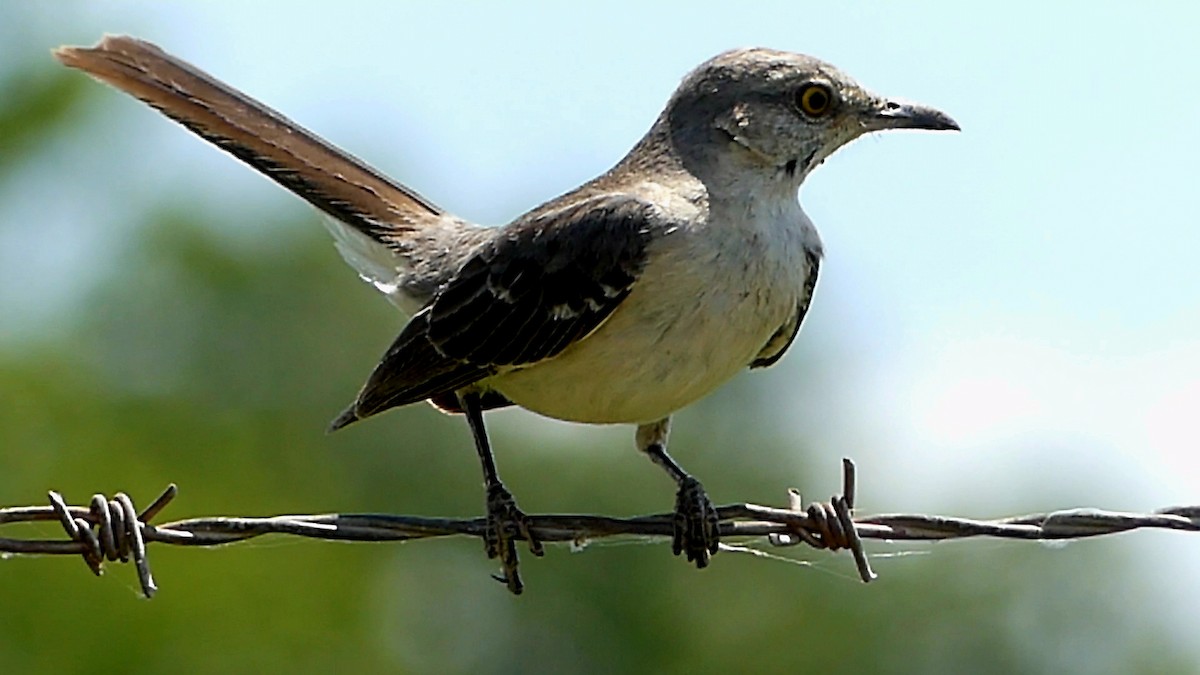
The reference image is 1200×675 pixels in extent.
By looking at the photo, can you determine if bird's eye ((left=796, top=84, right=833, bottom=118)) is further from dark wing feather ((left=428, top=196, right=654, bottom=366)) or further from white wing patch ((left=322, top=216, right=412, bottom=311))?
white wing patch ((left=322, top=216, right=412, bottom=311))

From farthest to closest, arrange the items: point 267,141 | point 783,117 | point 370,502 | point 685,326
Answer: point 370,502
point 267,141
point 783,117
point 685,326

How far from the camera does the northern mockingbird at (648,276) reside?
6.02 meters

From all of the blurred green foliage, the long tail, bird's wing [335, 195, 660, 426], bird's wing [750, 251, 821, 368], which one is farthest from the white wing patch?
the blurred green foliage

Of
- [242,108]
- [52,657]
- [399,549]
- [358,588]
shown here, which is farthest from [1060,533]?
→ [399,549]

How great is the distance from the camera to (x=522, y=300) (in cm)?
640

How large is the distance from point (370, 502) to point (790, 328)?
25.9 m

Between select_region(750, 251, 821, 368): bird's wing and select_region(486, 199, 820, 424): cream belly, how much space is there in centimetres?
9

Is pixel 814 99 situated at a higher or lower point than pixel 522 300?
higher

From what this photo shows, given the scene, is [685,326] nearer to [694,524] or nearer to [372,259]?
[694,524]

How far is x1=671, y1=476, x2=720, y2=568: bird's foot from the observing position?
19.0 feet

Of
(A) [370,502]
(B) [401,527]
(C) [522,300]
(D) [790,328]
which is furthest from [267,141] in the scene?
(A) [370,502]

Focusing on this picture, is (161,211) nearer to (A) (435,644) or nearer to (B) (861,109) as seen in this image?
(A) (435,644)

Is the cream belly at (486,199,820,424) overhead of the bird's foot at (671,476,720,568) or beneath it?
overhead

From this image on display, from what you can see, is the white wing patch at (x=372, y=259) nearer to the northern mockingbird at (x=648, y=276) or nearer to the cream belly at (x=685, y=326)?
the northern mockingbird at (x=648, y=276)
